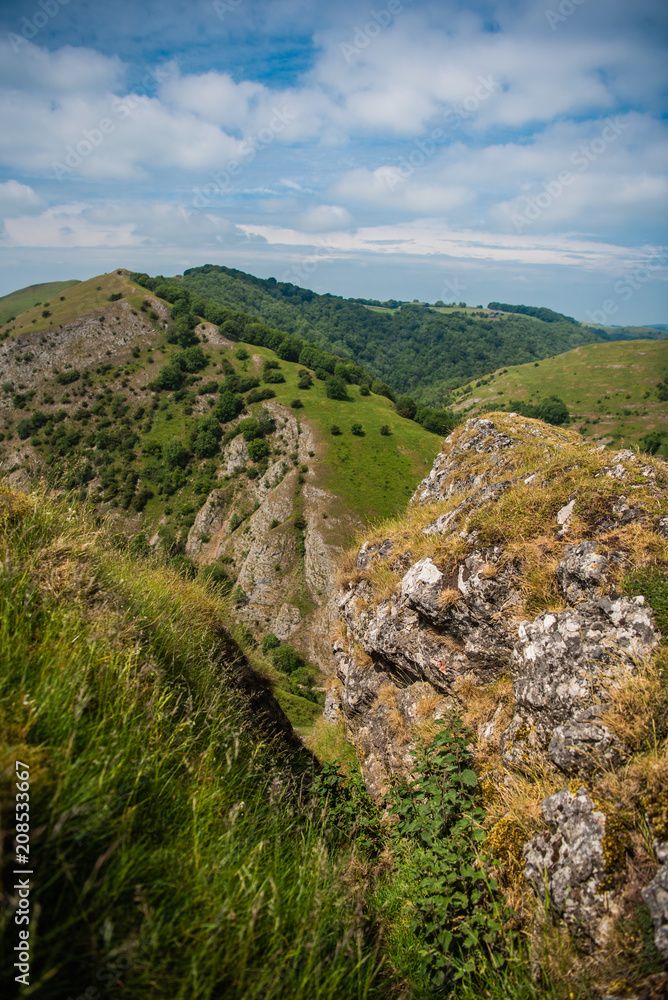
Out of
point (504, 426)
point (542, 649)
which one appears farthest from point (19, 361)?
point (542, 649)

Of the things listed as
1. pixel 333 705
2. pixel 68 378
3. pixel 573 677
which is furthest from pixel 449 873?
pixel 68 378

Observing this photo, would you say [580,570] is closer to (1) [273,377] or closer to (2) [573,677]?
(2) [573,677]

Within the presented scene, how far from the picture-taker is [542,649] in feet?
20.5

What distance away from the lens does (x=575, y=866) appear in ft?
13.1

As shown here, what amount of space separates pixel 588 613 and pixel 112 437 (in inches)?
5189

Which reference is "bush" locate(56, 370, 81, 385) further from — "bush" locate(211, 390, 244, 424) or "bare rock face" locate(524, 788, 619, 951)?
"bare rock face" locate(524, 788, 619, 951)

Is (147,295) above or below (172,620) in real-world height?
above

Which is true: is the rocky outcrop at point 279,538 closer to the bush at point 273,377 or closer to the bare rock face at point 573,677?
the bush at point 273,377

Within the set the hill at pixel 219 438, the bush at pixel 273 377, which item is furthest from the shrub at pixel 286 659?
the bush at pixel 273 377

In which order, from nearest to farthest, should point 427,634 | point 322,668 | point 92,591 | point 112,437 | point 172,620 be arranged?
1. point 92,591
2. point 172,620
3. point 427,634
4. point 322,668
5. point 112,437

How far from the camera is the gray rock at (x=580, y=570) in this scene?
21.3ft

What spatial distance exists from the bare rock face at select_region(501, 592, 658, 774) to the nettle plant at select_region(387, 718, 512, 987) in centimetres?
103

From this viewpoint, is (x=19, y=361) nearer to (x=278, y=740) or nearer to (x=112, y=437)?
(x=112, y=437)

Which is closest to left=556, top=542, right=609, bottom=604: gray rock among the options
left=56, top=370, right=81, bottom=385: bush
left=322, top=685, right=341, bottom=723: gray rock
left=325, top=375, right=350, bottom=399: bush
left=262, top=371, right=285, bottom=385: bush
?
left=322, top=685, right=341, bottom=723: gray rock
